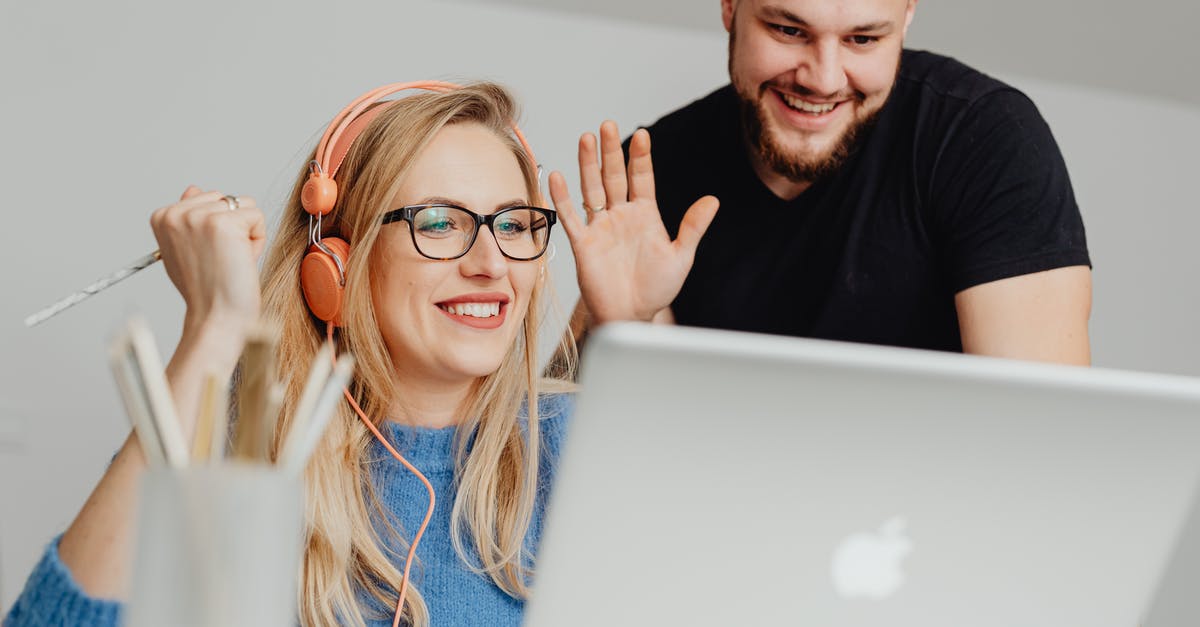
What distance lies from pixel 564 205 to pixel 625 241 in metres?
0.15

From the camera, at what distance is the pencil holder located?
69 centimetres

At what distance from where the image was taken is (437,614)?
1.43 m

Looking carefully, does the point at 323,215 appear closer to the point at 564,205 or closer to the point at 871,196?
the point at 564,205

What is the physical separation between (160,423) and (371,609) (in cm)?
74

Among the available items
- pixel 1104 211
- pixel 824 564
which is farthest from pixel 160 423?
pixel 1104 211

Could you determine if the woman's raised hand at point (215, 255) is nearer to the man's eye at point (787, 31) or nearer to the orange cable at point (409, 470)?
the orange cable at point (409, 470)

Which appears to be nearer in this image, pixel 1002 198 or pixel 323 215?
pixel 323 215

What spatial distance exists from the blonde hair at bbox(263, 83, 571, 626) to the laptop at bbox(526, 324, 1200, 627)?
69cm

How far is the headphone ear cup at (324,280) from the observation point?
1.51 meters

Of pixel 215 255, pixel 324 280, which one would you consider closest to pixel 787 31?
pixel 324 280

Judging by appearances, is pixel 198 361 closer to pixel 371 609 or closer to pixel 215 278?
pixel 215 278

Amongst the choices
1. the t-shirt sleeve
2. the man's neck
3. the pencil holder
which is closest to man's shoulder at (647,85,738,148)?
the man's neck

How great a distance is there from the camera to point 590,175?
1.72 metres

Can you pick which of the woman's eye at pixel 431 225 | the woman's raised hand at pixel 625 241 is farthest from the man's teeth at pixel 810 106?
the woman's eye at pixel 431 225
